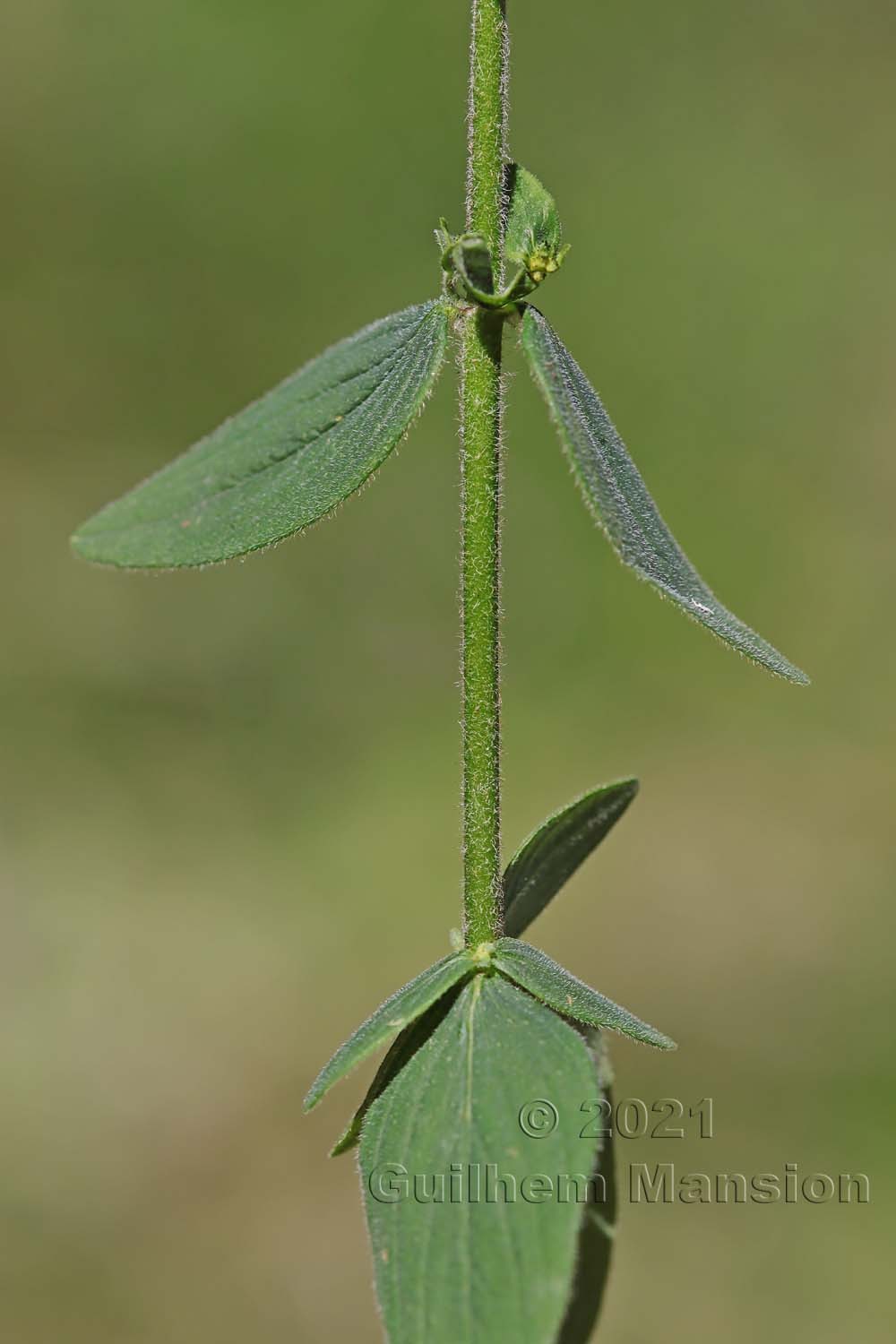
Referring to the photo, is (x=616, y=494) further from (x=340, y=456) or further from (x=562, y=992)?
(x=562, y=992)

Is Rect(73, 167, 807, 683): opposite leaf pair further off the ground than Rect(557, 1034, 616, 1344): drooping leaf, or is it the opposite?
Rect(73, 167, 807, 683): opposite leaf pair

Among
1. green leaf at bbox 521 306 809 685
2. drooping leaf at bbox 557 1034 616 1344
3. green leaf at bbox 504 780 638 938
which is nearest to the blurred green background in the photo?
drooping leaf at bbox 557 1034 616 1344

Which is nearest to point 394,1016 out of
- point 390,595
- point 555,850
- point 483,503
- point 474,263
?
point 555,850

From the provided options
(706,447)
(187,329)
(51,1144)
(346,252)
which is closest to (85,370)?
(187,329)

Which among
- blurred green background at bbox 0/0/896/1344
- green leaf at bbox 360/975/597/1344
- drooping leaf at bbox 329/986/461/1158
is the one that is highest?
blurred green background at bbox 0/0/896/1344

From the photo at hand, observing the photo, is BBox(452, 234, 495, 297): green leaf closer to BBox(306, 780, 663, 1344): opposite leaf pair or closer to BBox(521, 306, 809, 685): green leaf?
BBox(521, 306, 809, 685): green leaf

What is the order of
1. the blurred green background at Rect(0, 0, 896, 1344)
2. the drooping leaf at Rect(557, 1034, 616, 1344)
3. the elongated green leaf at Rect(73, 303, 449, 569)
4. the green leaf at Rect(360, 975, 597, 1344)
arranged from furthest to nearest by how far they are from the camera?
the blurred green background at Rect(0, 0, 896, 1344) < the drooping leaf at Rect(557, 1034, 616, 1344) < the elongated green leaf at Rect(73, 303, 449, 569) < the green leaf at Rect(360, 975, 597, 1344)
